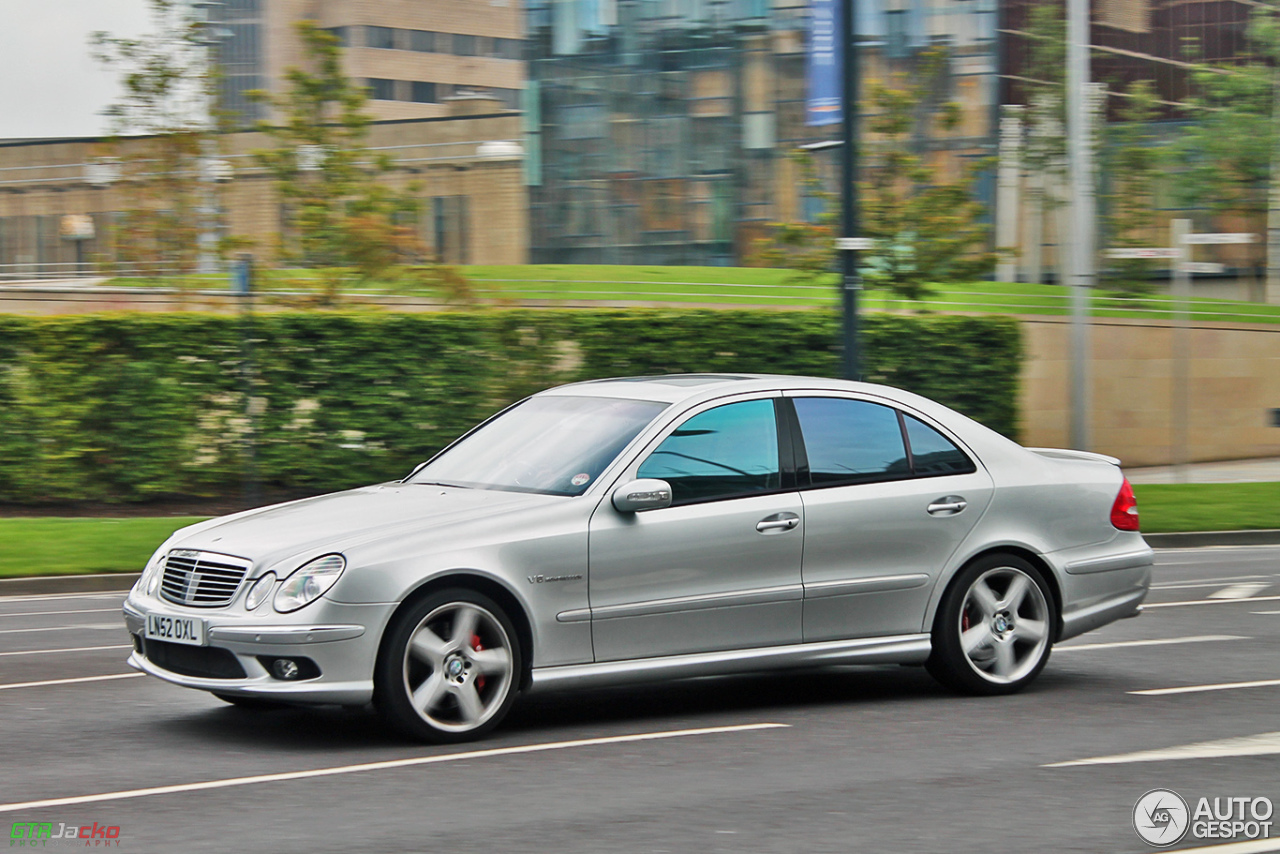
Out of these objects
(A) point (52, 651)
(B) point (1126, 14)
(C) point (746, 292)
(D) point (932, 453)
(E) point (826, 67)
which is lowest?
(A) point (52, 651)

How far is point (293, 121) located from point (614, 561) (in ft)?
60.8

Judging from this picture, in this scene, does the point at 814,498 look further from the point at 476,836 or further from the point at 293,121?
the point at 293,121

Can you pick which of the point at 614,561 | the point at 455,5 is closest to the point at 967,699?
the point at 614,561

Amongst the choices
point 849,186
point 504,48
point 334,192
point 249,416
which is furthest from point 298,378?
point 504,48

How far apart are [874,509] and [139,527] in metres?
11.0

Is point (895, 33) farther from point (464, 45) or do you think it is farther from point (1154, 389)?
point (464, 45)

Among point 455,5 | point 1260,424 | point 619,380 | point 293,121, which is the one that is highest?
point 455,5

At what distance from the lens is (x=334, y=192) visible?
2344 cm

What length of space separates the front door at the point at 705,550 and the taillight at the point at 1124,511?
1969 mm

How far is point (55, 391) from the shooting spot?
1906 centimetres

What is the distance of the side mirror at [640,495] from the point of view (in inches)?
265

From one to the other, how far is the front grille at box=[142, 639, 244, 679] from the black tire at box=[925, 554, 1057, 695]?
3295 mm

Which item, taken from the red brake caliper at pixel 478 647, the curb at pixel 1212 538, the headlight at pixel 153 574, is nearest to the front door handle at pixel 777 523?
the red brake caliper at pixel 478 647

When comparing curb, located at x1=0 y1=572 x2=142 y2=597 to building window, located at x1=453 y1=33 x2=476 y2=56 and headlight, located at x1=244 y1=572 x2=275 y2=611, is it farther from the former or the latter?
building window, located at x1=453 y1=33 x2=476 y2=56
